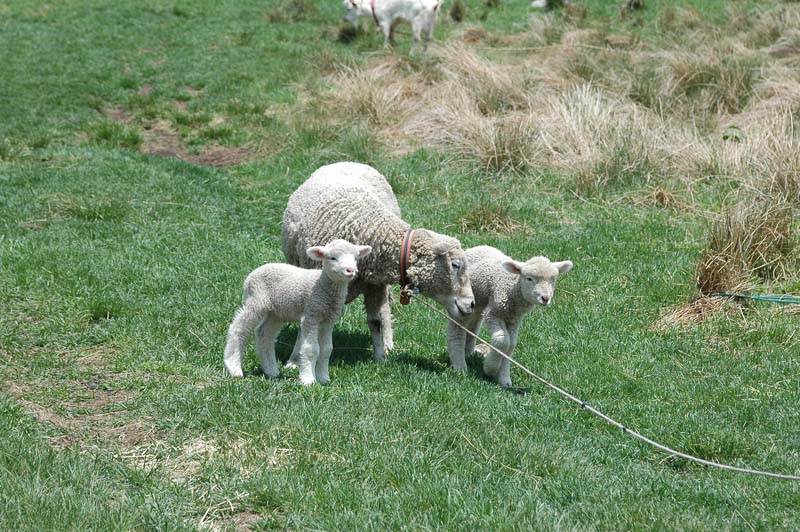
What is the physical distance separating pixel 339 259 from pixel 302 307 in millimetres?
461

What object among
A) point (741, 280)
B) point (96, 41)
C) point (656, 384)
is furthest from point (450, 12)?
point (656, 384)

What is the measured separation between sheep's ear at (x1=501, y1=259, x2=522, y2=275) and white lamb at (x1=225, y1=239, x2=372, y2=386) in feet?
3.19

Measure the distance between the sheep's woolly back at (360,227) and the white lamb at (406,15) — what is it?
1272cm

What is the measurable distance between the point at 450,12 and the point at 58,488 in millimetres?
20400

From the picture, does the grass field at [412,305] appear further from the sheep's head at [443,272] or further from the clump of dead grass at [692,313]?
the sheep's head at [443,272]

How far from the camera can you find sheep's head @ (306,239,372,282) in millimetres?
5367

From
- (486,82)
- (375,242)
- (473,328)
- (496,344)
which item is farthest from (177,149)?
(496,344)

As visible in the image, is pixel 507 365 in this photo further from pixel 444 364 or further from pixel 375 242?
pixel 375 242

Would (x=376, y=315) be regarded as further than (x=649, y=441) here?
Yes

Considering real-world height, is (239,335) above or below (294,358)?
above

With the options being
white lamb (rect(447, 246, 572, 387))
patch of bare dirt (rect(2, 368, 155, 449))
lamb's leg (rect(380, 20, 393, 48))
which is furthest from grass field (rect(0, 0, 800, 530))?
lamb's leg (rect(380, 20, 393, 48))

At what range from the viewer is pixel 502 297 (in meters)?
6.04

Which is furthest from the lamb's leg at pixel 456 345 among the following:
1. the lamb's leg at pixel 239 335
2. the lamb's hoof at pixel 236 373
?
the lamb's hoof at pixel 236 373

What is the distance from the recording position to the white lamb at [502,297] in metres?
5.77
